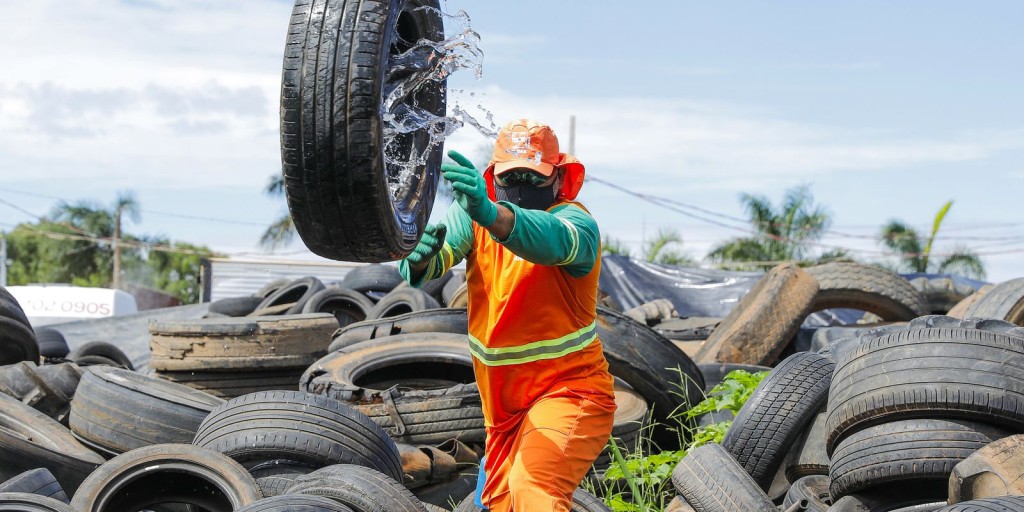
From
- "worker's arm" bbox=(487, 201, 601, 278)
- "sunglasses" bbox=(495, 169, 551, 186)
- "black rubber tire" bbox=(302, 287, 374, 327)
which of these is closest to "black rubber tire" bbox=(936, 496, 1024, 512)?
"worker's arm" bbox=(487, 201, 601, 278)

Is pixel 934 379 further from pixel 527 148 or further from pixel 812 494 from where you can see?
pixel 527 148

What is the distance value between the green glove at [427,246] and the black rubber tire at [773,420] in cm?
253

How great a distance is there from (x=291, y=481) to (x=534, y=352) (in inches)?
69.8

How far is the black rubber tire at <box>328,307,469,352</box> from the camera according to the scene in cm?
763

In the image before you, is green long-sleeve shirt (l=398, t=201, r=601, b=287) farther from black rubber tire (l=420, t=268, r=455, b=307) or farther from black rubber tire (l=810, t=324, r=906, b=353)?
black rubber tire (l=420, t=268, r=455, b=307)

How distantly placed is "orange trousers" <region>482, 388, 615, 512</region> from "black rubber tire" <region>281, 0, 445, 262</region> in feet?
2.54

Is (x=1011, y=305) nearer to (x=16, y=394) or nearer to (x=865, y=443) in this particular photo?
(x=865, y=443)

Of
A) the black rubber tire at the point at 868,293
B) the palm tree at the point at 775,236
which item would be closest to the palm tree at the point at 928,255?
the palm tree at the point at 775,236

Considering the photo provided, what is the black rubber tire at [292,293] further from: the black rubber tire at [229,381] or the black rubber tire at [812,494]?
the black rubber tire at [812,494]

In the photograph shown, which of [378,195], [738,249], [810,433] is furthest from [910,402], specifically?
[738,249]

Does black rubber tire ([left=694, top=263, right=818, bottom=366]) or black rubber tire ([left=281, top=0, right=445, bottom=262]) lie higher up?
black rubber tire ([left=281, top=0, right=445, bottom=262])

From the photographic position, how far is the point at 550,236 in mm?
3404

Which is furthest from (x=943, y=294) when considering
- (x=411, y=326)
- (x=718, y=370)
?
(x=411, y=326)

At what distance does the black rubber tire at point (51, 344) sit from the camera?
1016 centimetres
